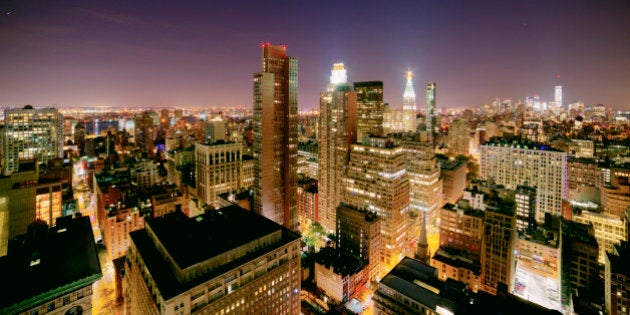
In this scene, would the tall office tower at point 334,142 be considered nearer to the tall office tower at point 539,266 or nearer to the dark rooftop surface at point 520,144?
the tall office tower at point 539,266

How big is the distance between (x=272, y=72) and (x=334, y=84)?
3404cm

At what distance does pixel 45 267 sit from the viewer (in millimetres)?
38406

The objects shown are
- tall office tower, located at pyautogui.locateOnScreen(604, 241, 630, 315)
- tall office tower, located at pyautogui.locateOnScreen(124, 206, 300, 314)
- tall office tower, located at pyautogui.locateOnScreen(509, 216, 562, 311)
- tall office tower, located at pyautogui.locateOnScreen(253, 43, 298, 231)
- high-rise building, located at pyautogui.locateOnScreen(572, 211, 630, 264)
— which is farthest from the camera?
tall office tower, located at pyautogui.locateOnScreen(253, 43, 298, 231)

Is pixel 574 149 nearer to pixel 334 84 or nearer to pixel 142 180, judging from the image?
pixel 334 84

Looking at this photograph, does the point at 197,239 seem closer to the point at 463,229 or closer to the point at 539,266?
the point at 463,229

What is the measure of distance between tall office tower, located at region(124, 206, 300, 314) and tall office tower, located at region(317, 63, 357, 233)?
50.8m

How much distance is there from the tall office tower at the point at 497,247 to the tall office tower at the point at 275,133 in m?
57.5

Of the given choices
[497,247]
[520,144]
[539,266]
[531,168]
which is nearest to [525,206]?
[531,168]

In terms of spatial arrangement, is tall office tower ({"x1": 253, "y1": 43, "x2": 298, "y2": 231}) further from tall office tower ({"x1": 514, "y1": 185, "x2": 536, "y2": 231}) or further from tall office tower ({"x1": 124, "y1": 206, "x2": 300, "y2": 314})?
tall office tower ({"x1": 514, "y1": 185, "x2": 536, "y2": 231})

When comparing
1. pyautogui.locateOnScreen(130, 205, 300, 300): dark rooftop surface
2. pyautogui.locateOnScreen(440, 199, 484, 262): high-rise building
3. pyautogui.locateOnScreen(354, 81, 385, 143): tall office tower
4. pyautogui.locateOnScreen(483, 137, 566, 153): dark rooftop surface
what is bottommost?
pyautogui.locateOnScreen(440, 199, 484, 262): high-rise building

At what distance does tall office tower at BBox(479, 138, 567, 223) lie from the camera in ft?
357

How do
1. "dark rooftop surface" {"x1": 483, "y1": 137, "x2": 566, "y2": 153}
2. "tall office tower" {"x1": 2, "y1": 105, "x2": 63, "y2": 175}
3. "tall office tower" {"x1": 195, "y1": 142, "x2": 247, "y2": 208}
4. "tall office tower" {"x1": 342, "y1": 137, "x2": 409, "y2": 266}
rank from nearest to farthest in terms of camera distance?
1. "tall office tower" {"x1": 342, "y1": 137, "x2": 409, "y2": 266}
2. "tall office tower" {"x1": 195, "y1": 142, "x2": 247, "y2": 208}
3. "dark rooftop surface" {"x1": 483, "y1": 137, "x2": 566, "y2": 153}
4. "tall office tower" {"x1": 2, "y1": 105, "x2": 63, "y2": 175}

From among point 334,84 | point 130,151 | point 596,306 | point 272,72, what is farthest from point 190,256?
point 130,151

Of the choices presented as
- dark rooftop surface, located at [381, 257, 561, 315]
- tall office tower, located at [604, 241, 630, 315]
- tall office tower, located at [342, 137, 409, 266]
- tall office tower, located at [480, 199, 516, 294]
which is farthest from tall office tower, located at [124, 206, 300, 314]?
tall office tower, located at [604, 241, 630, 315]
